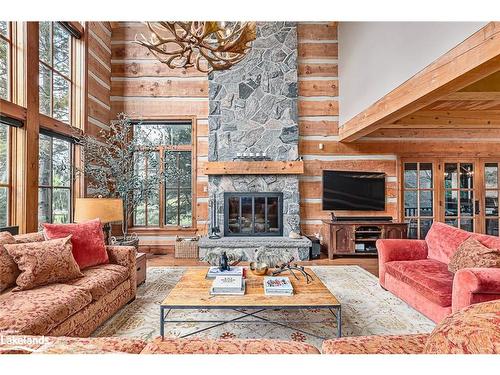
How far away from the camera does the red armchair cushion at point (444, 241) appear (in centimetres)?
290

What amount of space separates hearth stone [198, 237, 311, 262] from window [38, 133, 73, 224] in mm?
2031

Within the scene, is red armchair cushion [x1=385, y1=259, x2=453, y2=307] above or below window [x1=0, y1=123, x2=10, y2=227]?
below

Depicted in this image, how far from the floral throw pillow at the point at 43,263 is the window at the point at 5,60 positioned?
1.78 metres

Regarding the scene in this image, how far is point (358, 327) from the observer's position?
2.46 meters

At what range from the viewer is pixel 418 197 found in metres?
5.64

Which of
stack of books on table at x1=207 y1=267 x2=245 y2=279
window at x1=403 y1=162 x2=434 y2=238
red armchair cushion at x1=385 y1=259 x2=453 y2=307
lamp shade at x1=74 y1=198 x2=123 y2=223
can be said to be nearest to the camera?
red armchair cushion at x1=385 y1=259 x2=453 y2=307

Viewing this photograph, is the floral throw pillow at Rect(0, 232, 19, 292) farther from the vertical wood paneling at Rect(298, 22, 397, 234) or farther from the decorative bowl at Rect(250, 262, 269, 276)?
the vertical wood paneling at Rect(298, 22, 397, 234)

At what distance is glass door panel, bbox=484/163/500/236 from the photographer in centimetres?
564

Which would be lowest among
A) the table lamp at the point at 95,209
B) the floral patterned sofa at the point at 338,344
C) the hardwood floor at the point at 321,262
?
the hardwood floor at the point at 321,262

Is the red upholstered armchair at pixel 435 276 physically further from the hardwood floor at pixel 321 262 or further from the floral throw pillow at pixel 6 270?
the floral throw pillow at pixel 6 270

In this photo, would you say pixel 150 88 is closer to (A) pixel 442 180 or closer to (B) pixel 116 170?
(B) pixel 116 170

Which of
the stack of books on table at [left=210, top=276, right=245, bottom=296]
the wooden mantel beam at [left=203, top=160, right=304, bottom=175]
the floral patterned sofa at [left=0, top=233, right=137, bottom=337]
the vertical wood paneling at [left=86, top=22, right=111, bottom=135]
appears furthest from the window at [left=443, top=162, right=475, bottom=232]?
the vertical wood paneling at [left=86, top=22, right=111, bottom=135]

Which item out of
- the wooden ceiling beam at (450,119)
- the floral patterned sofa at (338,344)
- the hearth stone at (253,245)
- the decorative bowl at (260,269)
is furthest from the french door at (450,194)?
the floral patterned sofa at (338,344)
